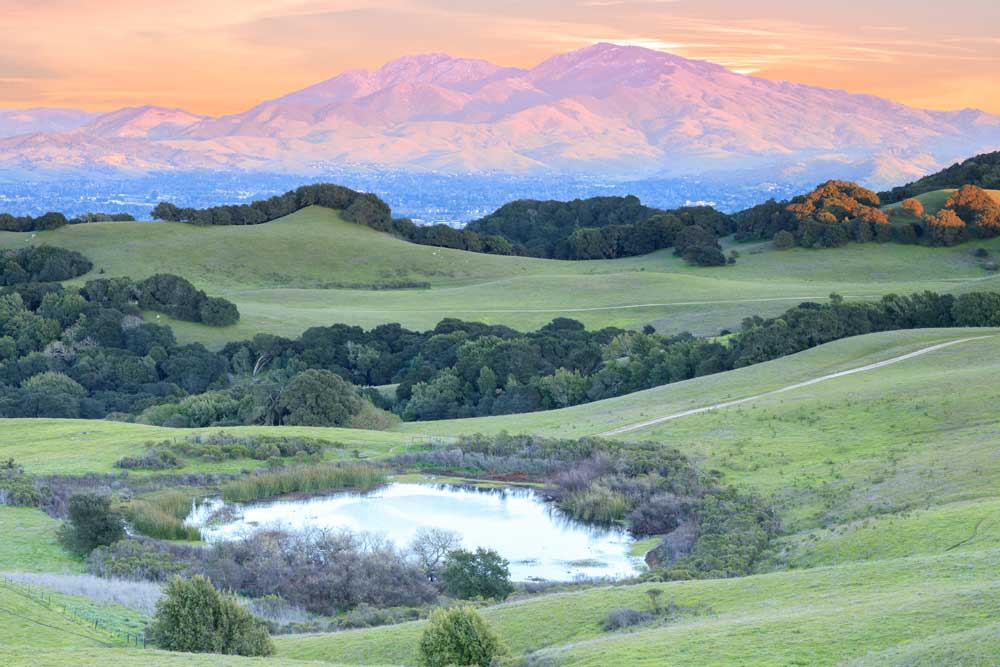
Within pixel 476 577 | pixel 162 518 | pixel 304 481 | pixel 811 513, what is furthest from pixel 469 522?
pixel 811 513

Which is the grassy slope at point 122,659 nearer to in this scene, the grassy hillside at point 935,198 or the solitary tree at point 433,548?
the solitary tree at point 433,548

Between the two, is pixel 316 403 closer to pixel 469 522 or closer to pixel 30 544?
pixel 469 522

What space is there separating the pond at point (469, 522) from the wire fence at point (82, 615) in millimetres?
6722

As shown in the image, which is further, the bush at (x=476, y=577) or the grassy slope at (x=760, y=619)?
the bush at (x=476, y=577)

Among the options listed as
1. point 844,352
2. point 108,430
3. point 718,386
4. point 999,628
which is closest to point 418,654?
point 999,628

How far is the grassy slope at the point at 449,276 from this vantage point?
67.3 meters

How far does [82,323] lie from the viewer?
65188 mm

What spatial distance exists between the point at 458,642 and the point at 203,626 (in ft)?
11.5

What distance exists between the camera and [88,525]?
22.4m

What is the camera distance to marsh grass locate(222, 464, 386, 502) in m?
28.1

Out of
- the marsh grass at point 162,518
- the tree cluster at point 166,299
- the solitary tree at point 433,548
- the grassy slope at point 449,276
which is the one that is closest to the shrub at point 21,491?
the marsh grass at point 162,518

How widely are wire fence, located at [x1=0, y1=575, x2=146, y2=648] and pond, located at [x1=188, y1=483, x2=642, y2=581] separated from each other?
6722 millimetres

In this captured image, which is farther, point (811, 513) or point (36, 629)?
point (811, 513)

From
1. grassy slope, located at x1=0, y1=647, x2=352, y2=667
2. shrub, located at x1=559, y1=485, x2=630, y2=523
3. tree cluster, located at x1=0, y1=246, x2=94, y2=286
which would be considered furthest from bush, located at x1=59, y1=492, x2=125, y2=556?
tree cluster, located at x1=0, y1=246, x2=94, y2=286
